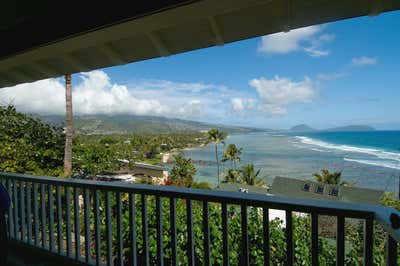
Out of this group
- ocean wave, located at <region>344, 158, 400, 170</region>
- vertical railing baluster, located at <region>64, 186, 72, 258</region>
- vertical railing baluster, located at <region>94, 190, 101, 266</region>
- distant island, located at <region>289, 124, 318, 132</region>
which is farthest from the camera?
distant island, located at <region>289, 124, 318, 132</region>

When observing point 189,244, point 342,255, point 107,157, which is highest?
point 342,255

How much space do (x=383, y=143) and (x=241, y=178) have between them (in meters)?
37.6

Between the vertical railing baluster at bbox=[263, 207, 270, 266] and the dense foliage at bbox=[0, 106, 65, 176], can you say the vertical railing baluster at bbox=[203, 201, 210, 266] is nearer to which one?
the vertical railing baluster at bbox=[263, 207, 270, 266]

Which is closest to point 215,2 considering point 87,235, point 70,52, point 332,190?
point 70,52

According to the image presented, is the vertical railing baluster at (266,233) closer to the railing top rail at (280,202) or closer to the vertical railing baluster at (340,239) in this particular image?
the railing top rail at (280,202)

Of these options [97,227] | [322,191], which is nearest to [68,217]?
[97,227]

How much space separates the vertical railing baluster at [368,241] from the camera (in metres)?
1.32

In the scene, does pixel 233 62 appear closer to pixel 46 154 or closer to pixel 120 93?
pixel 120 93

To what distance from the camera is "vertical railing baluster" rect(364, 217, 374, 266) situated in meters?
1.32

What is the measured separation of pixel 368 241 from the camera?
1.34m

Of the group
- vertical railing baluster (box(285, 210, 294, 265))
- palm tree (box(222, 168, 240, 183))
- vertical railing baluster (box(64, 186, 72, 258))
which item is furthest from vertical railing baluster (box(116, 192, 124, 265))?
palm tree (box(222, 168, 240, 183))

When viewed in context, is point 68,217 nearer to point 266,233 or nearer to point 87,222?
point 87,222

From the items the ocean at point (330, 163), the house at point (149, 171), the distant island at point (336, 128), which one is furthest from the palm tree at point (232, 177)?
the distant island at point (336, 128)

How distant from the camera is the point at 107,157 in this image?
13141 mm
